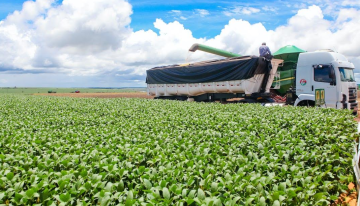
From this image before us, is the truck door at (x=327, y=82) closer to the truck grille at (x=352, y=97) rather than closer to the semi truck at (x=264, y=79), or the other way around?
the semi truck at (x=264, y=79)

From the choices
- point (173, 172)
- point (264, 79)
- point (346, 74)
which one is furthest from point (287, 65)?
point (173, 172)

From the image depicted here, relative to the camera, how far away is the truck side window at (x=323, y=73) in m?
12.5

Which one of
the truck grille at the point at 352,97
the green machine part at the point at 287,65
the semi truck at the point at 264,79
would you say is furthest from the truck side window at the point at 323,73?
the green machine part at the point at 287,65

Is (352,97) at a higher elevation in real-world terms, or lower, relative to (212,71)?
lower

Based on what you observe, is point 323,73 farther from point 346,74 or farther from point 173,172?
point 173,172

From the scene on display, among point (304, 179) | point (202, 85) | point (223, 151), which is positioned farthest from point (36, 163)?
point (202, 85)

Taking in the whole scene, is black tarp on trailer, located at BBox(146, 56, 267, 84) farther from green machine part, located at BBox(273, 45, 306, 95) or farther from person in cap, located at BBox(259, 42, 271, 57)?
green machine part, located at BBox(273, 45, 306, 95)

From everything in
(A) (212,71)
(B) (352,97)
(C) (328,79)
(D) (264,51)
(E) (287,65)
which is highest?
(D) (264,51)

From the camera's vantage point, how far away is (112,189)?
2.69 m

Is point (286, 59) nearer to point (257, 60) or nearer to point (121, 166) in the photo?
point (257, 60)

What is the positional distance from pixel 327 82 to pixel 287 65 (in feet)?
16.6

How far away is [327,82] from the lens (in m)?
12.5

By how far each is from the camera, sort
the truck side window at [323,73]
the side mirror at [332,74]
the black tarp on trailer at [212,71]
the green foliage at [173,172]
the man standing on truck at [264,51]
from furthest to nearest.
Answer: the black tarp on trailer at [212,71]
the man standing on truck at [264,51]
the truck side window at [323,73]
the side mirror at [332,74]
the green foliage at [173,172]

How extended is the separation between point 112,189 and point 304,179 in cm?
211
